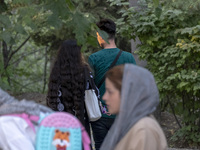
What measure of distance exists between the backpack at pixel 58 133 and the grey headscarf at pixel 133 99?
250 millimetres

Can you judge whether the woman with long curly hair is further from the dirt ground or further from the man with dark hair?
the dirt ground

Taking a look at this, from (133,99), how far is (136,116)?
11cm

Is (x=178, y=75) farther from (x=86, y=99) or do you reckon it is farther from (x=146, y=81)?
(x=146, y=81)

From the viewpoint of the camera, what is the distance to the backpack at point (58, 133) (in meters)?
2.18

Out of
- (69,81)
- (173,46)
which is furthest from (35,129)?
(173,46)

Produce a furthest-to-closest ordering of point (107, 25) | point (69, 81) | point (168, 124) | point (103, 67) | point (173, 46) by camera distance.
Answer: point (168, 124) → point (173, 46) → point (107, 25) → point (103, 67) → point (69, 81)

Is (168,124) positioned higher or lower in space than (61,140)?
lower

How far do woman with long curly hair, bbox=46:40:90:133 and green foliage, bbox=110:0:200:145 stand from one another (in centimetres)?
289

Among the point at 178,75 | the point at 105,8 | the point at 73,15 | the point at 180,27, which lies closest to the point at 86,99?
the point at 73,15

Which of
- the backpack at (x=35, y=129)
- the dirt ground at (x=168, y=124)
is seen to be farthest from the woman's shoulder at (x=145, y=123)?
the dirt ground at (x=168, y=124)

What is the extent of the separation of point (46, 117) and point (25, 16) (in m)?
1.26

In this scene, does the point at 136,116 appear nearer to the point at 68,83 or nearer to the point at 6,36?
the point at 6,36

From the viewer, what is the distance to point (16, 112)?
2.28 meters

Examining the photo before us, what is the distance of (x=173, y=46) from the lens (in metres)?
6.87
